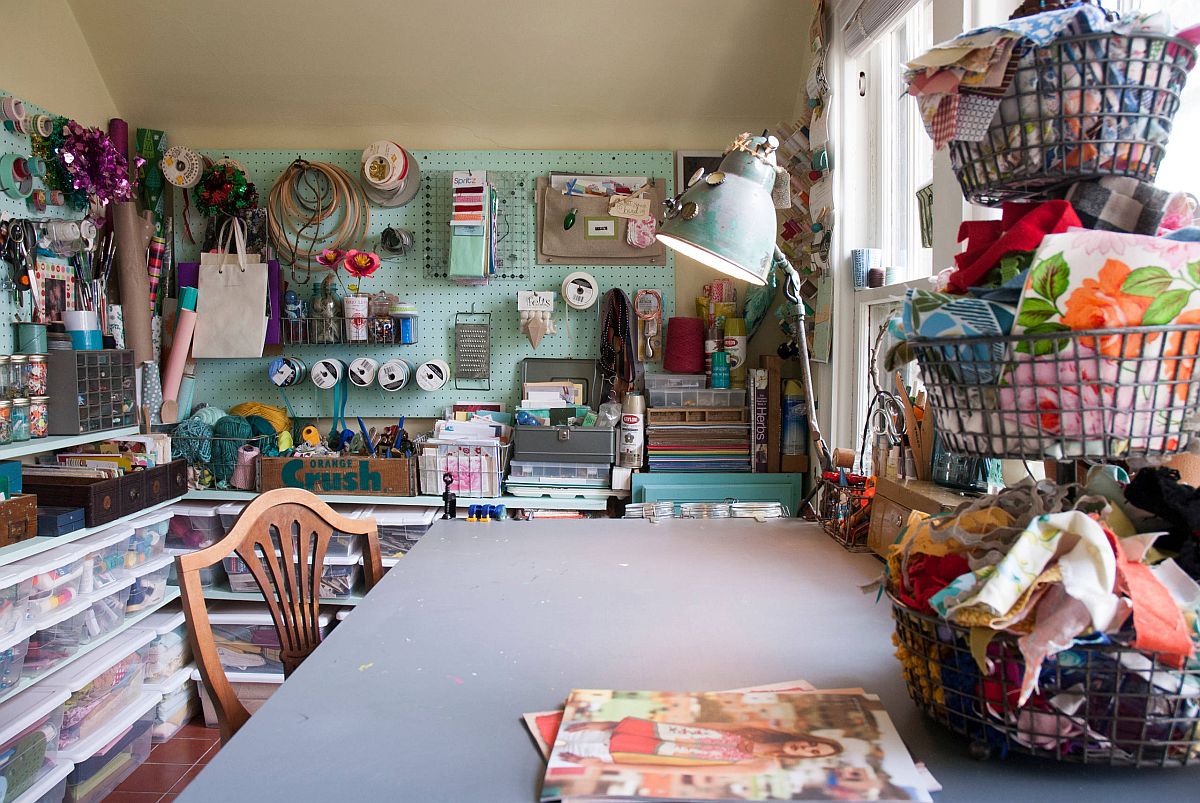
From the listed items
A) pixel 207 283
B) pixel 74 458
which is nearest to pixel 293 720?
pixel 74 458

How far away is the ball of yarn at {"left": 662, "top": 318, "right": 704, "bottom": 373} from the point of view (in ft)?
9.78

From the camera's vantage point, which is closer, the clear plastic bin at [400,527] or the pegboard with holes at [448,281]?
the clear plastic bin at [400,527]

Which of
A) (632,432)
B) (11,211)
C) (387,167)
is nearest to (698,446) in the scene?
(632,432)

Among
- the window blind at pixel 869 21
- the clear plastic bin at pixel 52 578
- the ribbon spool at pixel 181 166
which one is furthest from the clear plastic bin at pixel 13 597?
the window blind at pixel 869 21

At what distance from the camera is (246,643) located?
120 inches

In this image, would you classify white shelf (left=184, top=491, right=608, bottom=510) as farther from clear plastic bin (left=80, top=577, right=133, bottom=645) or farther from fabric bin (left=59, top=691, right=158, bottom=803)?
fabric bin (left=59, top=691, right=158, bottom=803)

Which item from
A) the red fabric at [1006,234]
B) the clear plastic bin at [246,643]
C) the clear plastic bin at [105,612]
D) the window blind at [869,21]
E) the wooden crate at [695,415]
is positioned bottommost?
the clear plastic bin at [246,643]

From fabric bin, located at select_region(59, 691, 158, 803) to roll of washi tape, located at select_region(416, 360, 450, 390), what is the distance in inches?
53.6

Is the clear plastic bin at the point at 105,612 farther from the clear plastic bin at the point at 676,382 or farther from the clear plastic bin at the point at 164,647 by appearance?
the clear plastic bin at the point at 676,382

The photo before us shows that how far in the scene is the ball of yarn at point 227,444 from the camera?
3004mm

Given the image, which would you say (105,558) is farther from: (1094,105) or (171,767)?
(1094,105)

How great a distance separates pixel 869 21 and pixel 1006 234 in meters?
1.63

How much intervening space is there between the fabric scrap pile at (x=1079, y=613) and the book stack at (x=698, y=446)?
79.8 inches

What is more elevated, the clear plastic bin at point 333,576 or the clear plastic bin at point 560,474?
the clear plastic bin at point 560,474
